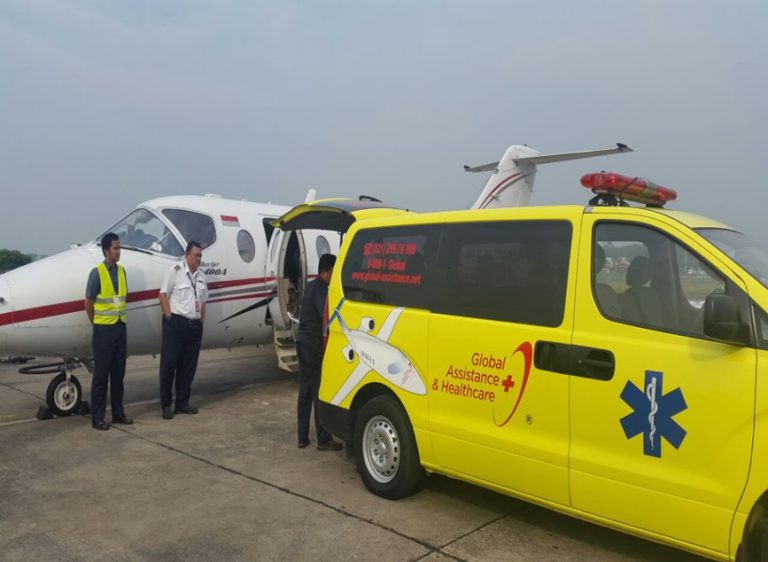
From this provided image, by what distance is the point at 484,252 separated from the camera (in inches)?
184

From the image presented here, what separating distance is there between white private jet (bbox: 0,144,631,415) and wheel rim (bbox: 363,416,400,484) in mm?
2113

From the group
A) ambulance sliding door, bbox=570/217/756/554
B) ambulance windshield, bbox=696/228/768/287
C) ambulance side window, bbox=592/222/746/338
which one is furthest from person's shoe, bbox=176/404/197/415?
ambulance windshield, bbox=696/228/768/287

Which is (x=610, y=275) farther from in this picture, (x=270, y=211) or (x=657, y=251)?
(x=270, y=211)

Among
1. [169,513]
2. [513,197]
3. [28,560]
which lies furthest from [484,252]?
[513,197]

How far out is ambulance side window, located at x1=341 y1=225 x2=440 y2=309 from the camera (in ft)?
16.7

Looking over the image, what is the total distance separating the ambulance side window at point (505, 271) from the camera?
13.8 ft

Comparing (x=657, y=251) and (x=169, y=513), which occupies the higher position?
(x=657, y=251)

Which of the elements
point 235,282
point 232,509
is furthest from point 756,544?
point 235,282

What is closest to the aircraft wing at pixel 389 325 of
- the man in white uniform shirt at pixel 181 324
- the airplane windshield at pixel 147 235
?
the man in white uniform shirt at pixel 181 324

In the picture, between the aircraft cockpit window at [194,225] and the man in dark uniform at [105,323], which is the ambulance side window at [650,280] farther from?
the aircraft cockpit window at [194,225]

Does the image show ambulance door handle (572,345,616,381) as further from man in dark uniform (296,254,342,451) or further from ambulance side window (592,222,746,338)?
man in dark uniform (296,254,342,451)

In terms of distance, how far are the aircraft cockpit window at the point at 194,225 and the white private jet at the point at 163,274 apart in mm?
14

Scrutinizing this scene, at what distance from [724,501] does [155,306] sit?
6947 mm

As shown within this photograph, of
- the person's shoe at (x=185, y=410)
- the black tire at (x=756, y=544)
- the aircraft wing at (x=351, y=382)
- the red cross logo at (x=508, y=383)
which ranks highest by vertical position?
the red cross logo at (x=508, y=383)
